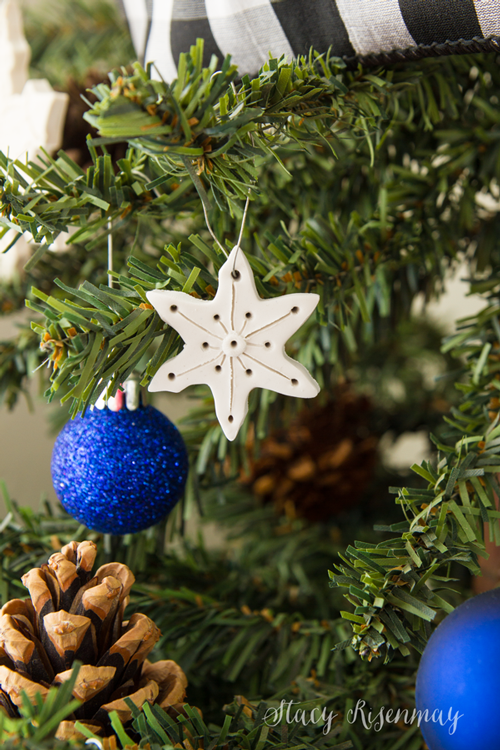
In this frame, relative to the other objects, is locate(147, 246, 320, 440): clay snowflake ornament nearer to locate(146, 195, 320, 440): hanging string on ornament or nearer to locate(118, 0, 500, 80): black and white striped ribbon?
locate(146, 195, 320, 440): hanging string on ornament

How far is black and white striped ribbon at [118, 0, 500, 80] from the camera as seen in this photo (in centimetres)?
23

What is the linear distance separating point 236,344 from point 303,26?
0.50ft

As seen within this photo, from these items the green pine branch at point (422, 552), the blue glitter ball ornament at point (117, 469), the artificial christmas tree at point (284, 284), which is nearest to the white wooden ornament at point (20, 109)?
the artificial christmas tree at point (284, 284)

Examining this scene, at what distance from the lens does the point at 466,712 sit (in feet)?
0.68

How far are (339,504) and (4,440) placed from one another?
1.23 ft

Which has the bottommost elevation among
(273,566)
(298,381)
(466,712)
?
(273,566)

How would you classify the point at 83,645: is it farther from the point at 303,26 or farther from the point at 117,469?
the point at 303,26

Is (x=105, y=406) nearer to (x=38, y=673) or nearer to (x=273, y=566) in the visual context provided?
(x=38, y=673)

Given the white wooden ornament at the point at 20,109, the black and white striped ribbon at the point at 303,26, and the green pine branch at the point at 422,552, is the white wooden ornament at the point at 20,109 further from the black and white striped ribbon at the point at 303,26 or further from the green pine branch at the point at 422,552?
the green pine branch at the point at 422,552

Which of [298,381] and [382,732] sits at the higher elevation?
[298,381]

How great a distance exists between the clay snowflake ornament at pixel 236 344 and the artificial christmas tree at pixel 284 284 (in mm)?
12

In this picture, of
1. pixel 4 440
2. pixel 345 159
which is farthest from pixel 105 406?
pixel 4 440

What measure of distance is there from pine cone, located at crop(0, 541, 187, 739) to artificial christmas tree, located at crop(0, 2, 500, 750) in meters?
0.02

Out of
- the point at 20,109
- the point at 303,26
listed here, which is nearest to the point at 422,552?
the point at 303,26
